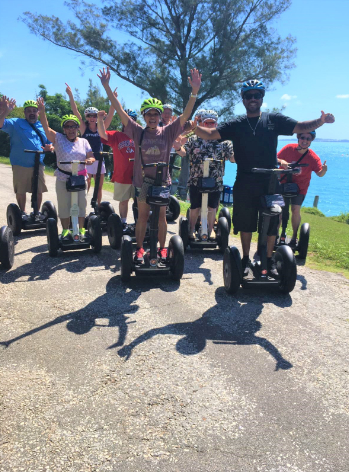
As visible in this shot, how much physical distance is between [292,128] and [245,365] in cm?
270

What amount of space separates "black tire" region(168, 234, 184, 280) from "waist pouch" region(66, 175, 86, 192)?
1860mm

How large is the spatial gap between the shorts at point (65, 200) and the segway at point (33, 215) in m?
0.97

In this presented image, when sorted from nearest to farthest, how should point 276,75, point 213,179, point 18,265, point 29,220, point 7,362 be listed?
point 7,362
point 18,265
point 213,179
point 29,220
point 276,75

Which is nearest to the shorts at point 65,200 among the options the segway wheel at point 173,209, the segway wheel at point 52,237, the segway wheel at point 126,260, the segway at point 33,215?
the segway wheel at point 52,237

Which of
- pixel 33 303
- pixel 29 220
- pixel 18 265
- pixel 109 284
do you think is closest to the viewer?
pixel 33 303

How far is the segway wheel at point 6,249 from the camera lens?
17.7 feet

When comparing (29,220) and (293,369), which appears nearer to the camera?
(293,369)

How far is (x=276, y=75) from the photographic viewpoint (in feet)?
78.2

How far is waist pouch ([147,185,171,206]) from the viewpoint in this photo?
4844 mm

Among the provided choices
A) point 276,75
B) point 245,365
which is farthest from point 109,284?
point 276,75

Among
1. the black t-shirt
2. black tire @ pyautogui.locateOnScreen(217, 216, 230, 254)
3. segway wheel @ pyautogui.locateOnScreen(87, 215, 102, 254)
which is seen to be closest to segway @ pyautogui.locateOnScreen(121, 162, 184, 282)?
the black t-shirt

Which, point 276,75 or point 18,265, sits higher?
point 276,75

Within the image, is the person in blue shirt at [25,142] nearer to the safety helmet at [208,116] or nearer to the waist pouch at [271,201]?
the safety helmet at [208,116]

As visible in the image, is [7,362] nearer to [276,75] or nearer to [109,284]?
[109,284]
